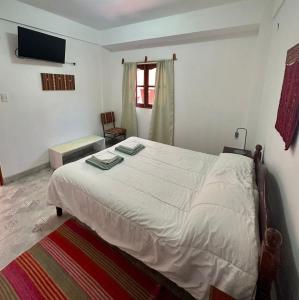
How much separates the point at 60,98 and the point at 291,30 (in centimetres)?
345

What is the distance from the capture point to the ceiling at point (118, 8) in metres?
2.53

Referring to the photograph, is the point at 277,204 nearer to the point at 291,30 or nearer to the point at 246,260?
the point at 246,260

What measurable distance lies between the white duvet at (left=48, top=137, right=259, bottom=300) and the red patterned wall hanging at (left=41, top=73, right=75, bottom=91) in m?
1.90

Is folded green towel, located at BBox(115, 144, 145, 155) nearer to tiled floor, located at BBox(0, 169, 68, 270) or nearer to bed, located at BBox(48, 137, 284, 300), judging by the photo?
bed, located at BBox(48, 137, 284, 300)

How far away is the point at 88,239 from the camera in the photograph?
1.83 m

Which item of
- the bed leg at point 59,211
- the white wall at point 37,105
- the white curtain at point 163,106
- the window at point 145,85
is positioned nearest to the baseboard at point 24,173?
the white wall at point 37,105

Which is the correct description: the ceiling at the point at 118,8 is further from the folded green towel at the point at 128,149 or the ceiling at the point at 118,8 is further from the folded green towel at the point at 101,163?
the folded green towel at the point at 101,163

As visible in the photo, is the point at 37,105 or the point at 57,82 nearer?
the point at 37,105

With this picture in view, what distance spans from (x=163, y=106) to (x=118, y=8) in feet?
5.82

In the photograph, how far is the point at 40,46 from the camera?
9.17 ft

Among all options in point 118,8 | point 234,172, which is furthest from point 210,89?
point 234,172

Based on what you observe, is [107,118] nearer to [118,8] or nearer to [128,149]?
[128,149]

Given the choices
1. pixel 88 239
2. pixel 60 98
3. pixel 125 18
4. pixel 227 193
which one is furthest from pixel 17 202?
pixel 125 18

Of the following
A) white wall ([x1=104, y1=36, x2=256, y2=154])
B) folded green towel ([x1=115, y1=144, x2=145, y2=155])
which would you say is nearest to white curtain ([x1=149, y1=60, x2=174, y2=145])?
white wall ([x1=104, y1=36, x2=256, y2=154])
